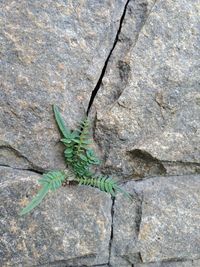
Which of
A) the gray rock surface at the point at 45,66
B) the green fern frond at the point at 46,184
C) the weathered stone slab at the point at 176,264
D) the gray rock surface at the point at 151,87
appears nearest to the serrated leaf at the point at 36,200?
the green fern frond at the point at 46,184

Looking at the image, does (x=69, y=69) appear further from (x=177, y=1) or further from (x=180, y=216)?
(x=180, y=216)

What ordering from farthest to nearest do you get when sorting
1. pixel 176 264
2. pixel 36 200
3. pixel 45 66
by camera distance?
pixel 176 264, pixel 45 66, pixel 36 200

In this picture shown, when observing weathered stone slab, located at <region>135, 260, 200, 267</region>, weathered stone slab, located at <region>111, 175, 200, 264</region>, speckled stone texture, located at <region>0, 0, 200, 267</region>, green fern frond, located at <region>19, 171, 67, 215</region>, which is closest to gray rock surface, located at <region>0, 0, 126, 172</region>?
speckled stone texture, located at <region>0, 0, 200, 267</region>

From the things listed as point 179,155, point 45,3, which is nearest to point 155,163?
point 179,155

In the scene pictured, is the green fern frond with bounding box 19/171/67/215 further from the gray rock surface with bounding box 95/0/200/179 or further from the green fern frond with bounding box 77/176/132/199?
the gray rock surface with bounding box 95/0/200/179

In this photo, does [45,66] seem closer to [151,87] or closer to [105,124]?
[105,124]

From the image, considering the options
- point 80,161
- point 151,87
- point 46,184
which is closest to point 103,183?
point 80,161
